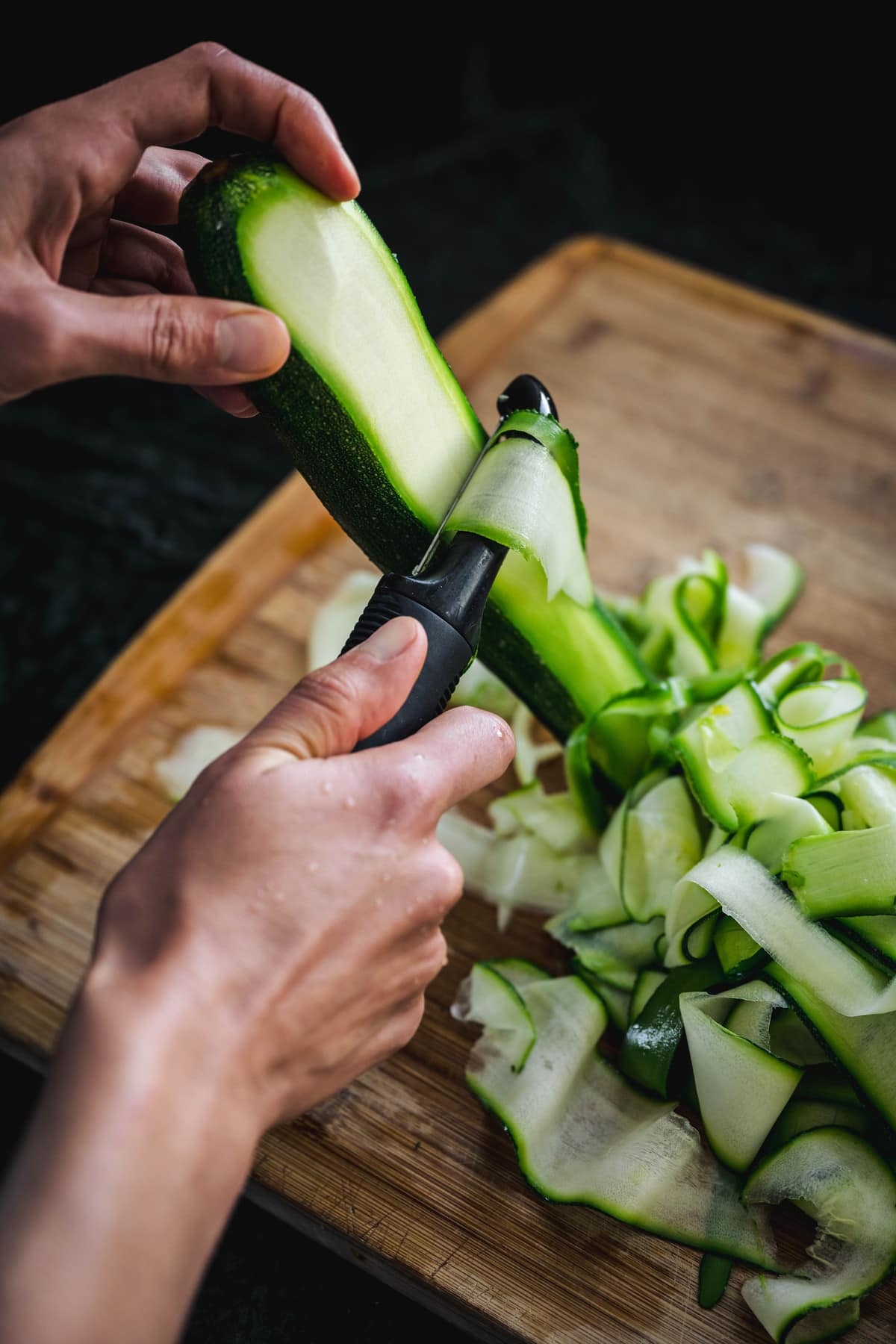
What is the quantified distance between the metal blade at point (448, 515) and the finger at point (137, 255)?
0.39 metres

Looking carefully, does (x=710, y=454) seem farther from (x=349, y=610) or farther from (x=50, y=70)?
(x=50, y=70)

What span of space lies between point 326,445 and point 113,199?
1.17 feet

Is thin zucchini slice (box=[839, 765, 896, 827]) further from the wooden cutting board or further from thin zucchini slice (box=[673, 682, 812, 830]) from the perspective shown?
the wooden cutting board

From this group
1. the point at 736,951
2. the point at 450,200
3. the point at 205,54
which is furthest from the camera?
the point at 450,200

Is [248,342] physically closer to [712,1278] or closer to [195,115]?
[195,115]

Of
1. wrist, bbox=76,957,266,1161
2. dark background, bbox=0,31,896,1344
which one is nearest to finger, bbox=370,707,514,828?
wrist, bbox=76,957,266,1161

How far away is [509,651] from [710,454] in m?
0.85

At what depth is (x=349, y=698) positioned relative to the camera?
95 cm

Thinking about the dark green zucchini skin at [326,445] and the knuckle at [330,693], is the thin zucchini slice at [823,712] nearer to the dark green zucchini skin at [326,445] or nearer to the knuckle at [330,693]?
the dark green zucchini skin at [326,445]

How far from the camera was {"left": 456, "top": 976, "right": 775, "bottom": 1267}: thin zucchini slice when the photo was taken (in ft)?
3.68

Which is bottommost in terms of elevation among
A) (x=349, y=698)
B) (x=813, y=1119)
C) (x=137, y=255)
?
(x=813, y=1119)

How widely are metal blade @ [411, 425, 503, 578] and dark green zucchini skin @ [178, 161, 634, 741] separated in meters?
0.03

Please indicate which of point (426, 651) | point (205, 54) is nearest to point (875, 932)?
point (426, 651)

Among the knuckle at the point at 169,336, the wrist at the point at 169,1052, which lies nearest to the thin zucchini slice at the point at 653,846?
the wrist at the point at 169,1052
